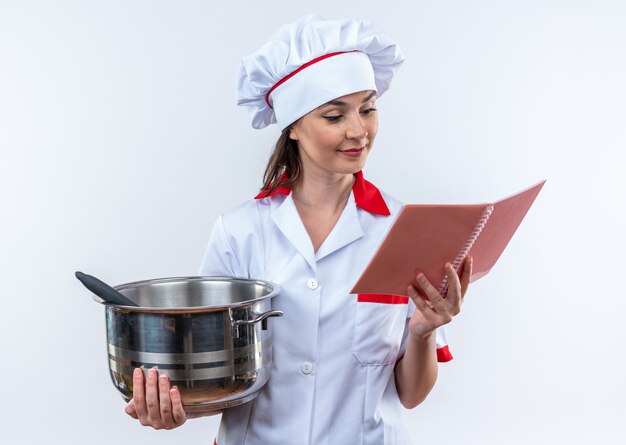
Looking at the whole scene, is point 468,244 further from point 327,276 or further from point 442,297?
point 327,276

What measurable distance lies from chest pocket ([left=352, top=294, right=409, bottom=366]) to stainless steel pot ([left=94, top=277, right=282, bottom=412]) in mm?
245

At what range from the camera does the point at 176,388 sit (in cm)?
144

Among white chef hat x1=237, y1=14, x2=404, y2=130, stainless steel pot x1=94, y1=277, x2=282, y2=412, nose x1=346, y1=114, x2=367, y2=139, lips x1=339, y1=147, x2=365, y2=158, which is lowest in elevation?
stainless steel pot x1=94, y1=277, x2=282, y2=412

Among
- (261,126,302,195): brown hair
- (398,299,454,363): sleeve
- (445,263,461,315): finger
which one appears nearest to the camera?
(445,263,461,315): finger

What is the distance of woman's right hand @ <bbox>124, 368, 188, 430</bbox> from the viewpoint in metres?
1.44

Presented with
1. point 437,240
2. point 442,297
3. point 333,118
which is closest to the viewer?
point 437,240

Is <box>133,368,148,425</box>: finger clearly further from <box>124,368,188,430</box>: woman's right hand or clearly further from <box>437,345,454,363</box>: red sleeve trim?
<box>437,345,454,363</box>: red sleeve trim

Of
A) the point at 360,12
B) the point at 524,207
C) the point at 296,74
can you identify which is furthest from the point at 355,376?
the point at 360,12

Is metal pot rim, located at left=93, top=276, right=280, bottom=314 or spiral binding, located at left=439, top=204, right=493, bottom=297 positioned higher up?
spiral binding, located at left=439, top=204, right=493, bottom=297

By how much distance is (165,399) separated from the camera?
1.45 m

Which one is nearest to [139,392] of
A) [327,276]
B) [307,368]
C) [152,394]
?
[152,394]

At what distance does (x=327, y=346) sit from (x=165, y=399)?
1.34ft

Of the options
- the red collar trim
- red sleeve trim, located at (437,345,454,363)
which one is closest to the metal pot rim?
the red collar trim

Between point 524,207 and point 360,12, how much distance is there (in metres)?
1.69
